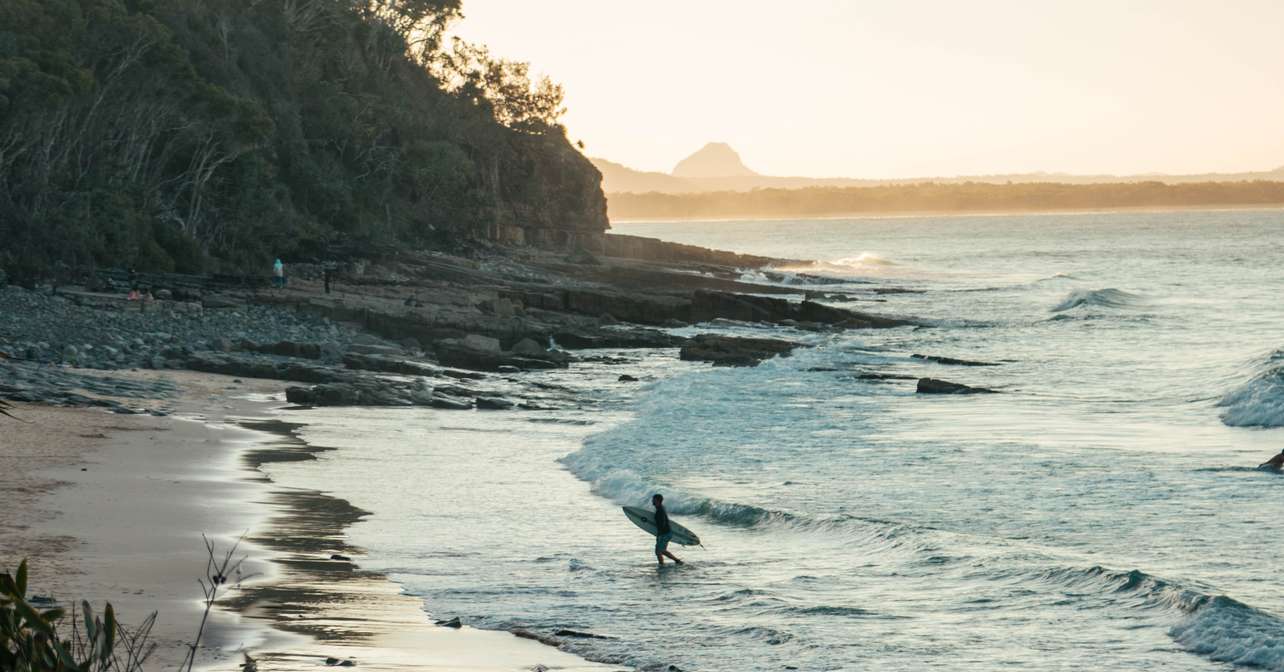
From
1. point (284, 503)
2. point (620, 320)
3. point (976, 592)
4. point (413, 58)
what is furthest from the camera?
point (413, 58)

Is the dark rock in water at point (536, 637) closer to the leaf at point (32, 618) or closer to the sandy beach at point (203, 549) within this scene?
the sandy beach at point (203, 549)

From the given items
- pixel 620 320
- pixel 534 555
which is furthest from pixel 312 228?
pixel 534 555

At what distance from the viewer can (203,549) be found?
14.2 m

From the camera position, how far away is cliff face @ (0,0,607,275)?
149 feet

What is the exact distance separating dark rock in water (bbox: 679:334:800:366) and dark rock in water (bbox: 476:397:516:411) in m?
10.3

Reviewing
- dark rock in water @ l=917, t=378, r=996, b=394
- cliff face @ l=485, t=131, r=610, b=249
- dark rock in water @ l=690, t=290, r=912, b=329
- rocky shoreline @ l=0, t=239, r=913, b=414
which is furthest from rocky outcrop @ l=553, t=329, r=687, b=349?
cliff face @ l=485, t=131, r=610, b=249

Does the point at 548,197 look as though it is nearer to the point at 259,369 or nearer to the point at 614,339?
the point at 614,339

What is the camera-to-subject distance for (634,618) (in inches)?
517

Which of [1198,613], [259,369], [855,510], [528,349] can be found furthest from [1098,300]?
[1198,613]

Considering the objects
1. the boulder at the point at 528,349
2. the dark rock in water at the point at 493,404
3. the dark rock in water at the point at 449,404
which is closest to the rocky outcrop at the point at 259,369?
the dark rock in water at the point at 449,404

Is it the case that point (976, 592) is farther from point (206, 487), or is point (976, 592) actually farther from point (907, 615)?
point (206, 487)

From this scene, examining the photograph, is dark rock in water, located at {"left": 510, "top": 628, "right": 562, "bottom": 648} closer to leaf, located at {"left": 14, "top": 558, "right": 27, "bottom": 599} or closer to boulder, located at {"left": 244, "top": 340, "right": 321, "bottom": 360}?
leaf, located at {"left": 14, "top": 558, "right": 27, "bottom": 599}

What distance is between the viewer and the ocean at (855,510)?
1255cm

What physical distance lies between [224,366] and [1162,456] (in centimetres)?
1973
